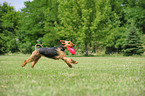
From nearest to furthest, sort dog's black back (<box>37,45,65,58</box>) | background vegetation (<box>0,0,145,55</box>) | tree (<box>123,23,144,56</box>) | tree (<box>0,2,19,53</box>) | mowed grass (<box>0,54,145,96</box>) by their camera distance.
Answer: mowed grass (<box>0,54,145,96</box>)
dog's black back (<box>37,45,65,58</box>)
tree (<box>123,23,144,56</box>)
background vegetation (<box>0,0,145,55</box>)
tree (<box>0,2,19,53</box>)

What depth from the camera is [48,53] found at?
6.06 metres

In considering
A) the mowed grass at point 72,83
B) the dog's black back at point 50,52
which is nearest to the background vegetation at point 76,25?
the dog's black back at point 50,52

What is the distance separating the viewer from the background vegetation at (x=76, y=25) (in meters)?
20.8

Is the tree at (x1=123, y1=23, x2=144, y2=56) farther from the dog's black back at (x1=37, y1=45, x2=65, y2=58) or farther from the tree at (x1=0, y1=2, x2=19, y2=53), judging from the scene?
the tree at (x1=0, y1=2, x2=19, y2=53)

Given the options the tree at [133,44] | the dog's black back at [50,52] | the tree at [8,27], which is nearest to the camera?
the dog's black back at [50,52]

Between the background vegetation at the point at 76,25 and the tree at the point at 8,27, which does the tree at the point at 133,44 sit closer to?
the background vegetation at the point at 76,25

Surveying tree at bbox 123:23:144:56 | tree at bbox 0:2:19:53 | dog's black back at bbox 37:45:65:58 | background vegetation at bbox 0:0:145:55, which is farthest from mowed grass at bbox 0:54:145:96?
tree at bbox 0:2:19:53

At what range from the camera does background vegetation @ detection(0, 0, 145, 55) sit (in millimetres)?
20781

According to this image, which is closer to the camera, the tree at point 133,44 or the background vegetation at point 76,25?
the tree at point 133,44

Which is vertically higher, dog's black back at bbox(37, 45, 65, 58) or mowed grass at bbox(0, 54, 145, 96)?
dog's black back at bbox(37, 45, 65, 58)

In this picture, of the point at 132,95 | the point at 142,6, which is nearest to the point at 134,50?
the point at 142,6

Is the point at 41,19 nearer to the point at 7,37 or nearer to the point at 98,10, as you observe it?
the point at 7,37

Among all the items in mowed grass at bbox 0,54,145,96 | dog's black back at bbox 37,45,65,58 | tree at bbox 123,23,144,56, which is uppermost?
dog's black back at bbox 37,45,65,58

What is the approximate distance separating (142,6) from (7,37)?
25.7 meters
